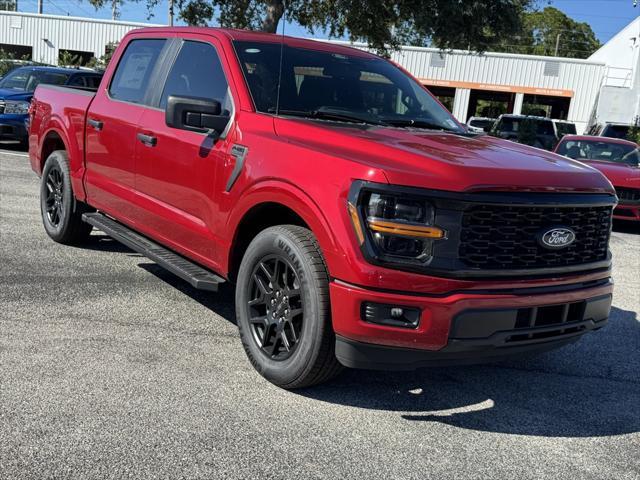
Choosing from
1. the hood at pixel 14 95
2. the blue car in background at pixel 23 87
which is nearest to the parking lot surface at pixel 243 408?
the blue car in background at pixel 23 87

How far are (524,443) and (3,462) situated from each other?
7.72 ft

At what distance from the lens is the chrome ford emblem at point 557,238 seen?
3469mm

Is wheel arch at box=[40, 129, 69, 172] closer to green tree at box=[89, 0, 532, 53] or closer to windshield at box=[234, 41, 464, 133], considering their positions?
windshield at box=[234, 41, 464, 133]

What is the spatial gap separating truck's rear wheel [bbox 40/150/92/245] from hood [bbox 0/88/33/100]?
27.0 feet

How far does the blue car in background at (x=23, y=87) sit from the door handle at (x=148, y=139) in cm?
883

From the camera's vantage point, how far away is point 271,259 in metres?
3.83

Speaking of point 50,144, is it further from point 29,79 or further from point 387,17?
point 387,17

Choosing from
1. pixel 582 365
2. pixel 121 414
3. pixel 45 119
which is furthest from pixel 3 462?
pixel 45 119

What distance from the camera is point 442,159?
343cm

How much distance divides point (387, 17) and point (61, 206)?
1519 cm

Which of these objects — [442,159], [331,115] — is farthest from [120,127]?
[442,159]

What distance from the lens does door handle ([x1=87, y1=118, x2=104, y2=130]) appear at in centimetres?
565

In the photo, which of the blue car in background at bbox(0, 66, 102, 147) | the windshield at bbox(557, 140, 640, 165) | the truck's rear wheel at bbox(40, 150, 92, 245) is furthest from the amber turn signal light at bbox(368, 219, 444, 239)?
the blue car in background at bbox(0, 66, 102, 147)

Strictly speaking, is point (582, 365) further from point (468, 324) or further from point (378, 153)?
point (378, 153)
